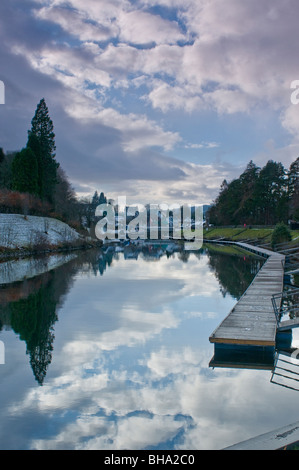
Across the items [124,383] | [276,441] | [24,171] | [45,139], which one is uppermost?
[45,139]

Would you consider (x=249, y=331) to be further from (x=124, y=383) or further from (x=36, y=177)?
(x=36, y=177)

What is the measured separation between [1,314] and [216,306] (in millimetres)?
7071

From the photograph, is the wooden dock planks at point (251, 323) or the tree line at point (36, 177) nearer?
the wooden dock planks at point (251, 323)

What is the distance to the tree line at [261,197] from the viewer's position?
5231cm

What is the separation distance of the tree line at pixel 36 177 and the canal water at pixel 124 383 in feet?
86.4

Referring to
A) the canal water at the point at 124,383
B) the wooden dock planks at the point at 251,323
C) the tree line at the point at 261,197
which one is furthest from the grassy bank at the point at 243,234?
the canal water at the point at 124,383

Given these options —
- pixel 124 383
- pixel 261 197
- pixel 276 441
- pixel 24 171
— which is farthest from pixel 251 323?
pixel 261 197

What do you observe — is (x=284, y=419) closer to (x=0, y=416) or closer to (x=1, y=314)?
(x=0, y=416)

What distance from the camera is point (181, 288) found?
58.7 ft

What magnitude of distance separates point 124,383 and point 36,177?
3782 centimetres

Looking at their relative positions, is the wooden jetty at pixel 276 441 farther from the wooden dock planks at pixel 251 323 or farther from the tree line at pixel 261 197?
the tree line at pixel 261 197

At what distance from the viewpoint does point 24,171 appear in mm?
40594

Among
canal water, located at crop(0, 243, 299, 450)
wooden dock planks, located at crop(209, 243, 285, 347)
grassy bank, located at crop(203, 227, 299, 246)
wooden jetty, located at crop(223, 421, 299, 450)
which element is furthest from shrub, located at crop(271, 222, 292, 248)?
wooden jetty, located at crop(223, 421, 299, 450)
